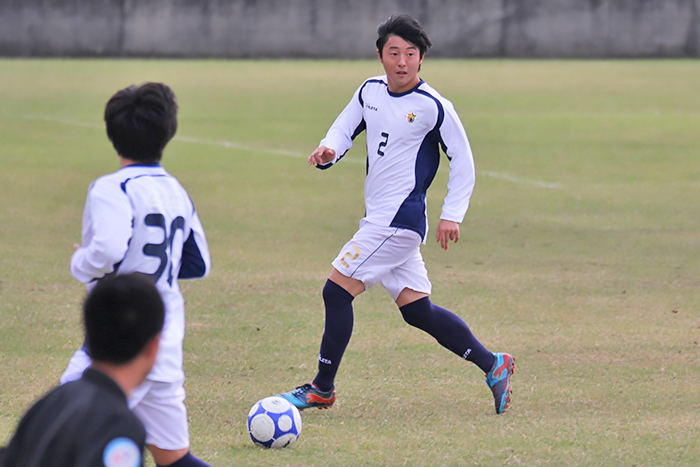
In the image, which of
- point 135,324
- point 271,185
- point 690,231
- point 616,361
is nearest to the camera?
point 135,324

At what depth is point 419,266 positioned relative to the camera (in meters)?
5.12

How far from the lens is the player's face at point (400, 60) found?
4.97m

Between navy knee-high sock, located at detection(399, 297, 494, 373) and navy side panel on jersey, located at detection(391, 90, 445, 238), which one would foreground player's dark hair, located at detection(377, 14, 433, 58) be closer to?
navy side panel on jersey, located at detection(391, 90, 445, 238)

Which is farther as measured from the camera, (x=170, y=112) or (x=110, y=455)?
(x=170, y=112)

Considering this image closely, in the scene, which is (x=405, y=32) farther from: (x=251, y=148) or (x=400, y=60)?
(x=251, y=148)

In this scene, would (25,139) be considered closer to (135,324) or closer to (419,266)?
(419,266)

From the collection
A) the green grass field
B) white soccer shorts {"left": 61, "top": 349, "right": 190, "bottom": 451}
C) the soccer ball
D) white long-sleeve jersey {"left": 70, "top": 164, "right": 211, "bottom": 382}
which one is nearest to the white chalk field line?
the green grass field

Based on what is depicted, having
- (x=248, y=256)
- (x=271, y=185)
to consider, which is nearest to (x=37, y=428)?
(x=248, y=256)

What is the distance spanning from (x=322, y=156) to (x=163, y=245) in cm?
183

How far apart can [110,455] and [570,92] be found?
68.6 ft

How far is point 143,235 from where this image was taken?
3.29 meters

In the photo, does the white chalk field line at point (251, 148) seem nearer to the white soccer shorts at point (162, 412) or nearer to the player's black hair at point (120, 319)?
the white soccer shorts at point (162, 412)

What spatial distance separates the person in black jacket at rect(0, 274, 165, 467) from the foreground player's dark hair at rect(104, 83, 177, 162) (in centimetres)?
99

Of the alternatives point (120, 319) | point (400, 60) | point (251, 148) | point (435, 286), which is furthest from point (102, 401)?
point (251, 148)
